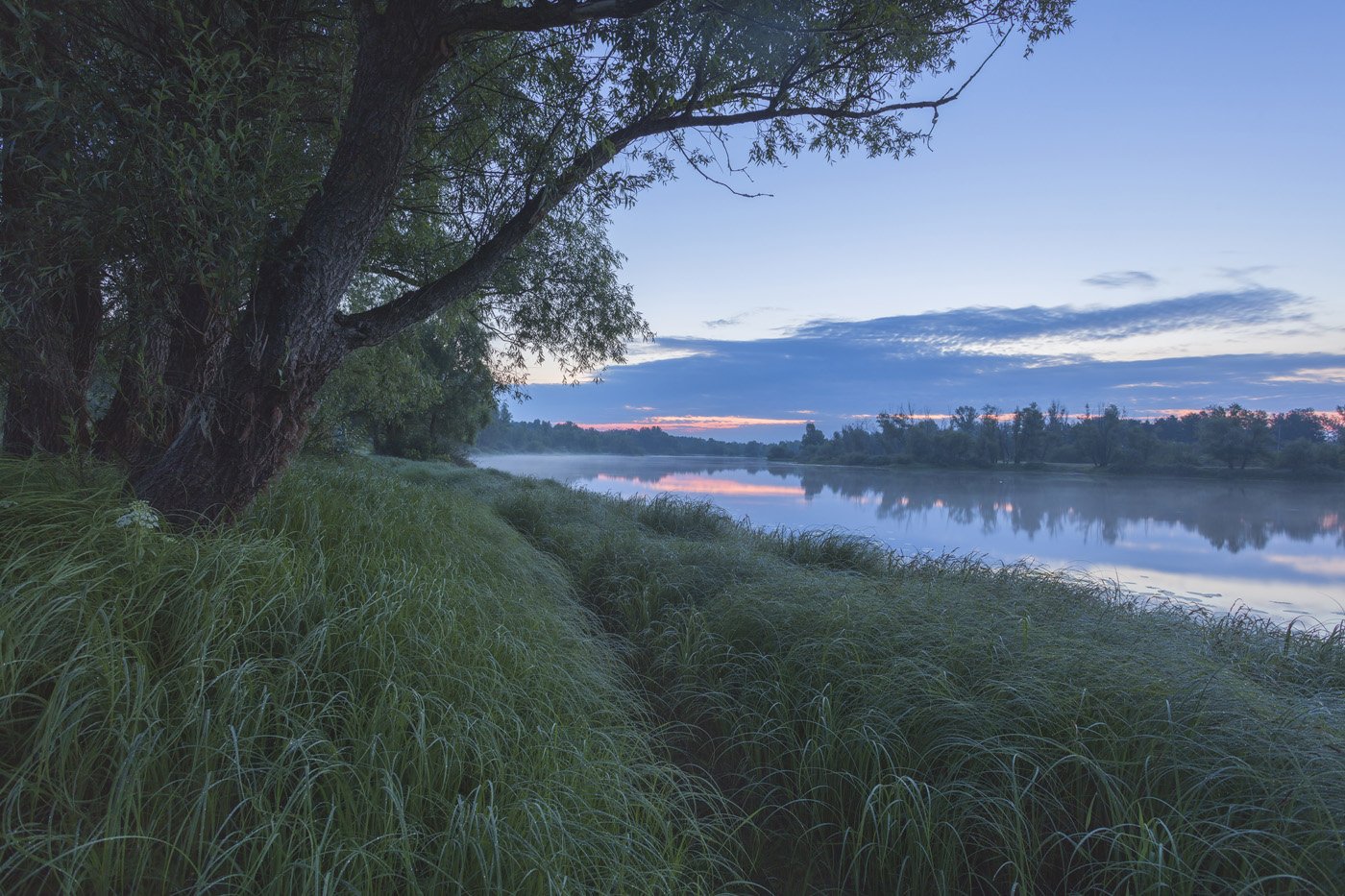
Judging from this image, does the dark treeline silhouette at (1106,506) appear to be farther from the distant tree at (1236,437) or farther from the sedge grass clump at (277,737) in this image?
the sedge grass clump at (277,737)

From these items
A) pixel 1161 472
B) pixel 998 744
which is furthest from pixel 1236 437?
pixel 998 744

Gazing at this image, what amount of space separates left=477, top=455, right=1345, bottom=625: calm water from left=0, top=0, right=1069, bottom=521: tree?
20.4 feet

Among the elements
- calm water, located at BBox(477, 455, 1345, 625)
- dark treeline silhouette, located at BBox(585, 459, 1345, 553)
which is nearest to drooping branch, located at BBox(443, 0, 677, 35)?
calm water, located at BBox(477, 455, 1345, 625)

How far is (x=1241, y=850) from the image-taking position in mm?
2010

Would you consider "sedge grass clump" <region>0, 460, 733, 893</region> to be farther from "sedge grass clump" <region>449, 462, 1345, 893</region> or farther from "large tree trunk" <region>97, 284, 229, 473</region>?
"sedge grass clump" <region>449, 462, 1345, 893</region>

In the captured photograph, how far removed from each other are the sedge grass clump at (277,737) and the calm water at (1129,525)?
265 inches

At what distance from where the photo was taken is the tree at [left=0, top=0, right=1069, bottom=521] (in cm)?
309

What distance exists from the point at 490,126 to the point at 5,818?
600 cm

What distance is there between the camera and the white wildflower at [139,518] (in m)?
2.59

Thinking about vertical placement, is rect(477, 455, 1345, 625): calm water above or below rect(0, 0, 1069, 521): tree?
below

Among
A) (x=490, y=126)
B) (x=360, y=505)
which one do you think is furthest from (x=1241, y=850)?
(x=490, y=126)

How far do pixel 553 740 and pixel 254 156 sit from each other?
394cm

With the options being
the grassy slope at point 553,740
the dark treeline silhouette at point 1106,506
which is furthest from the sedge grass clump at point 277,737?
the dark treeline silhouette at point 1106,506

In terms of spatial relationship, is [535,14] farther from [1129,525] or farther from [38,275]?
[1129,525]
